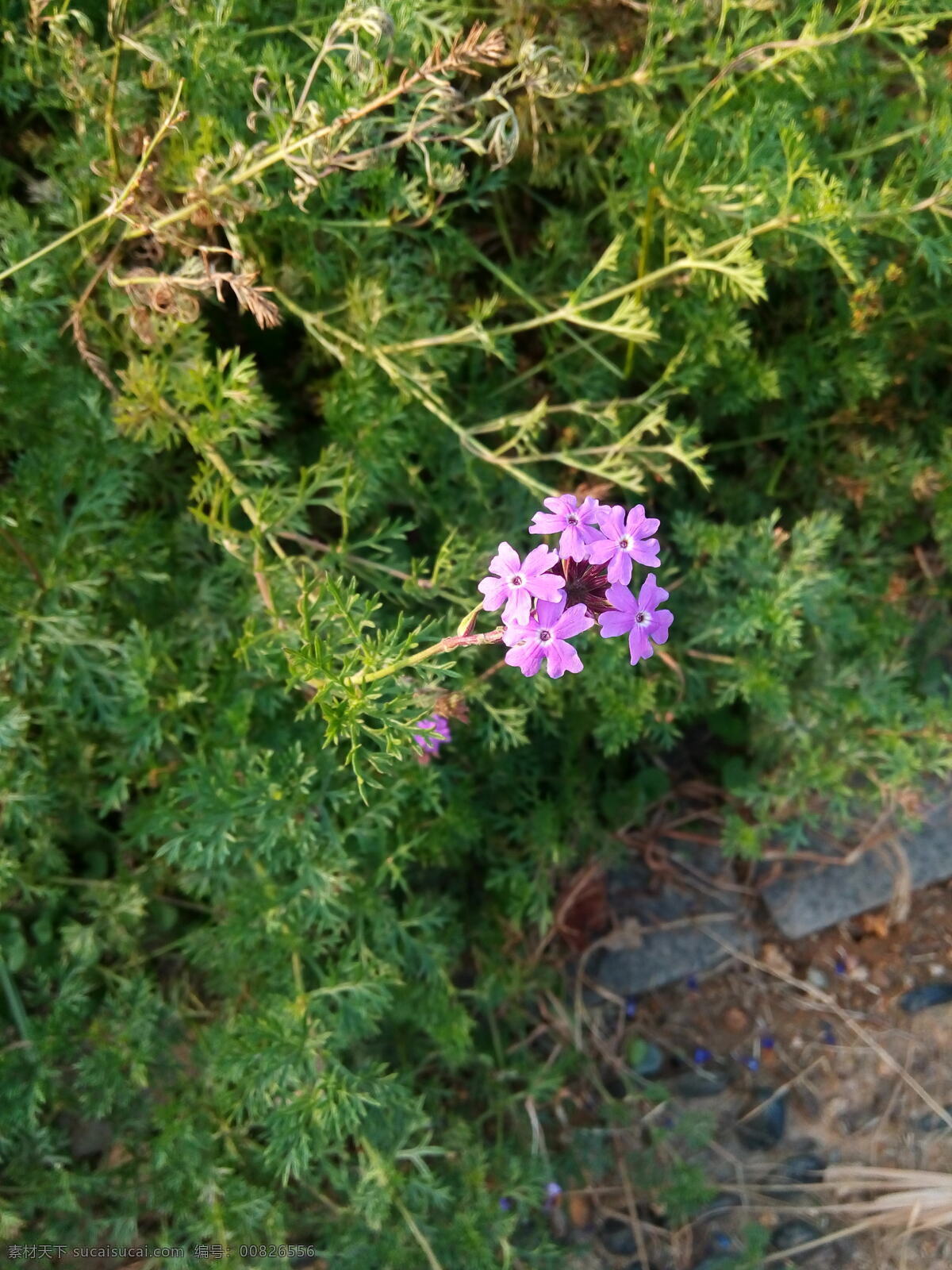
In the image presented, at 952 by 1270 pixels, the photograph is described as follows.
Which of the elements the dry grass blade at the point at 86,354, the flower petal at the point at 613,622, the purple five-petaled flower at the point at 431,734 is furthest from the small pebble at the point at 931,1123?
the dry grass blade at the point at 86,354

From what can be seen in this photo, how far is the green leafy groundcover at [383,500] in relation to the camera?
262 centimetres

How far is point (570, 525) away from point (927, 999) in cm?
311

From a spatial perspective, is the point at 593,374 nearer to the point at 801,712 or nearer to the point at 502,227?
the point at 502,227

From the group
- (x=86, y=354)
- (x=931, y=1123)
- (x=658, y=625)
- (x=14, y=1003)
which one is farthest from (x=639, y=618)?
(x=931, y=1123)

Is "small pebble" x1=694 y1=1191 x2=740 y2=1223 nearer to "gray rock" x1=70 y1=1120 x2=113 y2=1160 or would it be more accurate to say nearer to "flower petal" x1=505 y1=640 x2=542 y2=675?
"gray rock" x1=70 y1=1120 x2=113 y2=1160

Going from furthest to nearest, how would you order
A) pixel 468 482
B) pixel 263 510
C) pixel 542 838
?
pixel 542 838 → pixel 468 482 → pixel 263 510

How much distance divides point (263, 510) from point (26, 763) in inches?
42.1

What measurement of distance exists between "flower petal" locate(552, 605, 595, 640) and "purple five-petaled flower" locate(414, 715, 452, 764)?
0.35 meters

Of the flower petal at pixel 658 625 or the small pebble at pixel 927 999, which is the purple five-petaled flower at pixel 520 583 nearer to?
the flower petal at pixel 658 625

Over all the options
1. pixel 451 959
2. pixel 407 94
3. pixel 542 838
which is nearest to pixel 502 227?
pixel 407 94

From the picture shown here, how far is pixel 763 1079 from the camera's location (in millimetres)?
3953

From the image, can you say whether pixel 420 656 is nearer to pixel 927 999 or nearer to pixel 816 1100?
pixel 816 1100

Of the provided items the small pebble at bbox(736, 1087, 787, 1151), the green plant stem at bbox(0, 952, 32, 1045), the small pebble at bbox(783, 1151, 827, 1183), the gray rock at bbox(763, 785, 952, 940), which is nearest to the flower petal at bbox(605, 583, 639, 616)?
the green plant stem at bbox(0, 952, 32, 1045)

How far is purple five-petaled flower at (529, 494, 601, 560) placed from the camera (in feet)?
6.19
